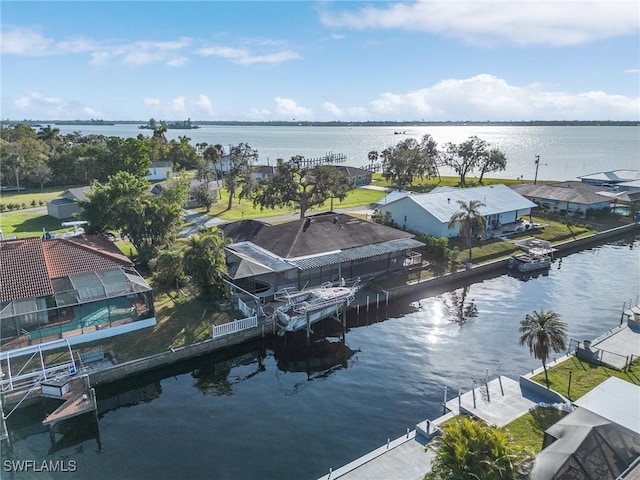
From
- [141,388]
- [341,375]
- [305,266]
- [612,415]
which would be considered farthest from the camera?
[305,266]

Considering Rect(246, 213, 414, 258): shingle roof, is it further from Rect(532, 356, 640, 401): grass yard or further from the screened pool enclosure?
Rect(532, 356, 640, 401): grass yard

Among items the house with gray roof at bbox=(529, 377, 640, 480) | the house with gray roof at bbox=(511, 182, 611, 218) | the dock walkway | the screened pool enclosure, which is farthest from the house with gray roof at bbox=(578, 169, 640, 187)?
the screened pool enclosure

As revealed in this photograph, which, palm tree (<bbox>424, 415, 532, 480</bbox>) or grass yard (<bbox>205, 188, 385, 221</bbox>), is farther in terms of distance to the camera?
grass yard (<bbox>205, 188, 385, 221</bbox>)

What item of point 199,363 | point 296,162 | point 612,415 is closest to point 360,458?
point 612,415

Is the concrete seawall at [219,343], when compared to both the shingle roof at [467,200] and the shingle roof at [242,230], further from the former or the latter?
the shingle roof at [242,230]

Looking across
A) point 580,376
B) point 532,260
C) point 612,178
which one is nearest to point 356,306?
point 580,376

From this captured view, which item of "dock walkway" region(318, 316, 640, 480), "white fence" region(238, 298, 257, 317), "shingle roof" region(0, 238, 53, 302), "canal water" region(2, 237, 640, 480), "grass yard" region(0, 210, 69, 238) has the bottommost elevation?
"canal water" region(2, 237, 640, 480)

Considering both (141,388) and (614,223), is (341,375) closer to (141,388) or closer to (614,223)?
(141,388)

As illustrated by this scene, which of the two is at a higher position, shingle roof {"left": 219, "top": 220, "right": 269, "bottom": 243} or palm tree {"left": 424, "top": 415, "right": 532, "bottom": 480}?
shingle roof {"left": 219, "top": 220, "right": 269, "bottom": 243}
